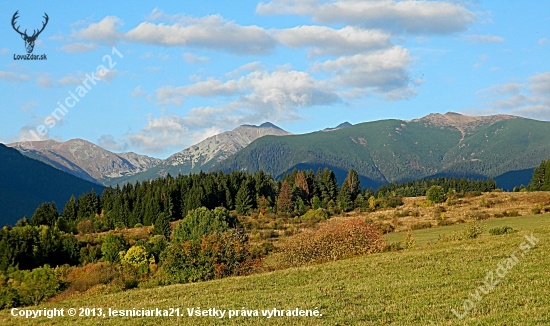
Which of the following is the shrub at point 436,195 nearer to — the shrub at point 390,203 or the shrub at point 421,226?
the shrub at point 390,203

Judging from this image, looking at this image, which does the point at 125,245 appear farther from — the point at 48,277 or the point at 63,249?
the point at 48,277

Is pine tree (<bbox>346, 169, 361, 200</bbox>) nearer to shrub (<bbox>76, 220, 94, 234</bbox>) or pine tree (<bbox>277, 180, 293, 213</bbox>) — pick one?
pine tree (<bbox>277, 180, 293, 213</bbox>)

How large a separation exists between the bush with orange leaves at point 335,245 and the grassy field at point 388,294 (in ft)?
25.5

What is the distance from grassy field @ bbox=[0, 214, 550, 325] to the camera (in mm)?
17156

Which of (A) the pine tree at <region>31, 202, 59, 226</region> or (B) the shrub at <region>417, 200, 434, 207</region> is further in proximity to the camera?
(A) the pine tree at <region>31, 202, 59, 226</region>

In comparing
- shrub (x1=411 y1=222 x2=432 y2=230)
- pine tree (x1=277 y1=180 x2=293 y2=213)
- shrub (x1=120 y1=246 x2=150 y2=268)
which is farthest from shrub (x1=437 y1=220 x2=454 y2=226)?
pine tree (x1=277 y1=180 x2=293 y2=213)

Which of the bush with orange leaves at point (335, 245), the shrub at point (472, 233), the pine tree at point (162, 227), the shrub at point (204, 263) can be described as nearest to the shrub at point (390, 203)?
the pine tree at point (162, 227)

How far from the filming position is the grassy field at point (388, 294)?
1716 centimetres

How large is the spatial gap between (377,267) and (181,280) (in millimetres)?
18938

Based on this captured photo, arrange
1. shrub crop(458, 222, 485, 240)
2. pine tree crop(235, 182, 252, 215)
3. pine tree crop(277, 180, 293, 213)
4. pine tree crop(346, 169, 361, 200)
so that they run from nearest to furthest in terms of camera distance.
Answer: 1. shrub crop(458, 222, 485, 240)
2. pine tree crop(277, 180, 293, 213)
3. pine tree crop(235, 182, 252, 215)
4. pine tree crop(346, 169, 361, 200)

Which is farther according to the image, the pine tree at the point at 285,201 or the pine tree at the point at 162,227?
the pine tree at the point at 285,201

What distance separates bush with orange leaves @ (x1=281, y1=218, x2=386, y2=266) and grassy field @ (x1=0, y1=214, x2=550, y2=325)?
25.5 feet

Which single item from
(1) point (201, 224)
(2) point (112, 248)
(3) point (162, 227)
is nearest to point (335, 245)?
(1) point (201, 224)

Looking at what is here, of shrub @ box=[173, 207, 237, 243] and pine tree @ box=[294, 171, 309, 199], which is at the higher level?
pine tree @ box=[294, 171, 309, 199]
